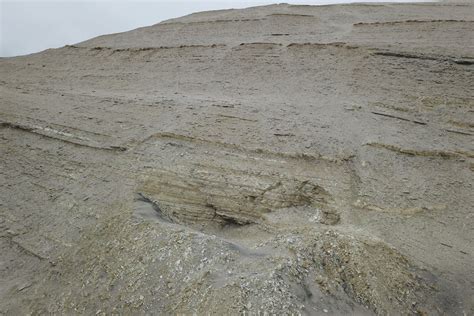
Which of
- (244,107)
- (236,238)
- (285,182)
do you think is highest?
(244,107)

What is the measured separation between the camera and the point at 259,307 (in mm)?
4062

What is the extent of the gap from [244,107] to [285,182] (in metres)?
2.31

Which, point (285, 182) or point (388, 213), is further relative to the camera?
point (285, 182)

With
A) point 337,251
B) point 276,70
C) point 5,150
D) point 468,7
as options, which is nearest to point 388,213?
point 337,251

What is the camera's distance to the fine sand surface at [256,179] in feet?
15.6

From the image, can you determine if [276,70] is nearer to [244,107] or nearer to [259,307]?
[244,107]

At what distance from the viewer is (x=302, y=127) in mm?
7219

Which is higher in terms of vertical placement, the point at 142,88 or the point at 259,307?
the point at 142,88

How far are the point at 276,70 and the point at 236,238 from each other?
488 centimetres

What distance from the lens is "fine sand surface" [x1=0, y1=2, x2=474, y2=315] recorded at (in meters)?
4.74

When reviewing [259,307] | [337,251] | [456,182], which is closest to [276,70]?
[456,182]

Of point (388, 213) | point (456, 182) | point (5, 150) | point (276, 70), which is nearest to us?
point (388, 213)

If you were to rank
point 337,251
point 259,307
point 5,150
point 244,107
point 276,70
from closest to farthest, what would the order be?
1. point 259,307
2. point 337,251
3. point 244,107
4. point 5,150
5. point 276,70

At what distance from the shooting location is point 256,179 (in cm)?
636
